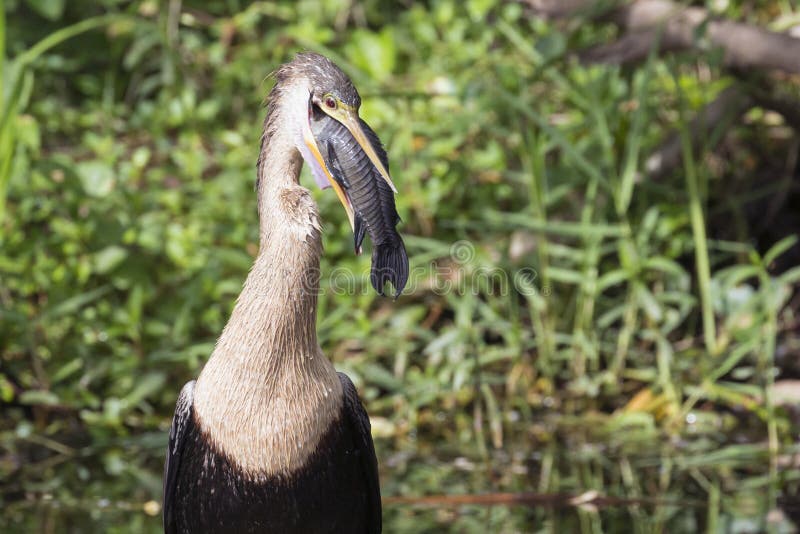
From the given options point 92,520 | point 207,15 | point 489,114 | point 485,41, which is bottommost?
point 92,520

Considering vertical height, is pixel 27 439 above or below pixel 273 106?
below

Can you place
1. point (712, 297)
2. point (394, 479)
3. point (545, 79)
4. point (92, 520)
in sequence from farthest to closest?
point (545, 79), point (712, 297), point (394, 479), point (92, 520)

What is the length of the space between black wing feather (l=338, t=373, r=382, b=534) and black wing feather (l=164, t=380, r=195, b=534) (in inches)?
15.8

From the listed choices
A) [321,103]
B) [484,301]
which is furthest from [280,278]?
[484,301]

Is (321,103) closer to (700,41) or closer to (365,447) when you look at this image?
(365,447)

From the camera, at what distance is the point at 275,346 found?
2961mm

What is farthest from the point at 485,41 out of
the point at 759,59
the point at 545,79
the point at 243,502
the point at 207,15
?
the point at 243,502

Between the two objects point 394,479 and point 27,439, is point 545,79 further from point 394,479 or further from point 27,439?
point 27,439

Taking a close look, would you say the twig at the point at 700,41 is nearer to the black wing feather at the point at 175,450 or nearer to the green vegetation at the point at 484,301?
the green vegetation at the point at 484,301

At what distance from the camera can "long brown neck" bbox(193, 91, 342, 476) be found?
2.96m

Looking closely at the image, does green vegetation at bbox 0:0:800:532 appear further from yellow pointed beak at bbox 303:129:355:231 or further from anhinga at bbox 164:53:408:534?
yellow pointed beak at bbox 303:129:355:231

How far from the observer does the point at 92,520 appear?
411 cm

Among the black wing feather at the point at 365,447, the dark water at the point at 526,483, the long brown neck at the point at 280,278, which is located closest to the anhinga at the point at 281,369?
the long brown neck at the point at 280,278

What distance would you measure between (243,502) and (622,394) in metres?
2.56
